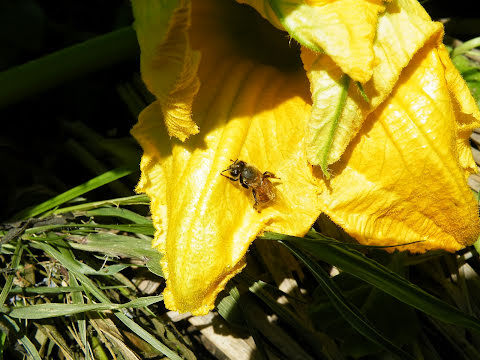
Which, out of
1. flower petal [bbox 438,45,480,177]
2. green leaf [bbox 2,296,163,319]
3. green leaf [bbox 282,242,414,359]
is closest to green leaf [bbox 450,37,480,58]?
flower petal [bbox 438,45,480,177]

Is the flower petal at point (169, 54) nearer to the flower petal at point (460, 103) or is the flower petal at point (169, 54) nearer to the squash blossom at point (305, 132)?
the squash blossom at point (305, 132)

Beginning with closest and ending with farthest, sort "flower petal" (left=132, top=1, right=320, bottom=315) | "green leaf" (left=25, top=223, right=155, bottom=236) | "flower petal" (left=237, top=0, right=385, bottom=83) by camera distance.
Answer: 1. "flower petal" (left=237, top=0, right=385, bottom=83)
2. "flower petal" (left=132, top=1, right=320, bottom=315)
3. "green leaf" (left=25, top=223, right=155, bottom=236)

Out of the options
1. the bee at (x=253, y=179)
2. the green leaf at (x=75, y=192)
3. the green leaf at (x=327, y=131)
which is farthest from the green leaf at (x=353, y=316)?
the green leaf at (x=75, y=192)

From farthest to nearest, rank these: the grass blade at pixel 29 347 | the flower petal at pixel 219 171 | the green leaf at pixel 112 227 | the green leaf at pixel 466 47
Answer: the green leaf at pixel 466 47 → the green leaf at pixel 112 227 → the grass blade at pixel 29 347 → the flower petal at pixel 219 171

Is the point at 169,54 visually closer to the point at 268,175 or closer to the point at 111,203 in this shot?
the point at 268,175

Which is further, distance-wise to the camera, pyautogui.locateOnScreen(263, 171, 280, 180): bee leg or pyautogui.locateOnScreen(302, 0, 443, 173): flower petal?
pyautogui.locateOnScreen(263, 171, 280, 180): bee leg

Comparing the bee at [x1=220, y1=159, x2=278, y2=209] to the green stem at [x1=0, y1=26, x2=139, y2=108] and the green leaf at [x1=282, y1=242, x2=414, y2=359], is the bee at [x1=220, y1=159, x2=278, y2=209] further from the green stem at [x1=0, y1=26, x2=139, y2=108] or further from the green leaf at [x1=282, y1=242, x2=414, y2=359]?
the green stem at [x1=0, y1=26, x2=139, y2=108]

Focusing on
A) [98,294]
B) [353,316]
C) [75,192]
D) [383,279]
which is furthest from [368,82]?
[75,192]
